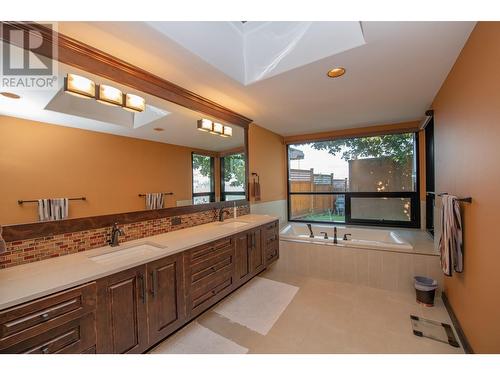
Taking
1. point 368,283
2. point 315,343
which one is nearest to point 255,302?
point 315,343

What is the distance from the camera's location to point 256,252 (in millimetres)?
2844

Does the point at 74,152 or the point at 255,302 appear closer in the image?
the point at 74,152

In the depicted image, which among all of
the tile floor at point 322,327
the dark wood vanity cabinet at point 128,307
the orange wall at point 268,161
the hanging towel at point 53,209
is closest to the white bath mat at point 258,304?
the tile floor at point 322,327

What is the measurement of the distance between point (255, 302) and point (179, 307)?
106cm

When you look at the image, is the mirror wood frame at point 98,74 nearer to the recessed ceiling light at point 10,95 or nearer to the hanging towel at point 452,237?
the recessed ceiling light at point 10,95

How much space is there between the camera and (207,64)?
188cm

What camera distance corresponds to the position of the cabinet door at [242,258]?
8.18 feet

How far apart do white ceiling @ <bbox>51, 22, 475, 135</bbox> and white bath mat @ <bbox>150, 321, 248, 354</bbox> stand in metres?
2.46

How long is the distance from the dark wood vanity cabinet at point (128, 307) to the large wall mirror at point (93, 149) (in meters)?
0.68

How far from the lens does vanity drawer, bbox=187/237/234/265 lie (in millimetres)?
1923

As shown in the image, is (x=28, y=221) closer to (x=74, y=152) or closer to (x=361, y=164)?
(x=74, y=152)

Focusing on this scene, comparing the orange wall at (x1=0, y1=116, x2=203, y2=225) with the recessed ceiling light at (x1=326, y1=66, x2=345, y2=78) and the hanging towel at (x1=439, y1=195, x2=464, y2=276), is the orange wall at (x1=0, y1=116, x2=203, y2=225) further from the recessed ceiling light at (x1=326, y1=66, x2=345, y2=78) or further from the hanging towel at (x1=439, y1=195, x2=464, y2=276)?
the hanging towel at (x1=439, y1=195, x2=464, y2=276)

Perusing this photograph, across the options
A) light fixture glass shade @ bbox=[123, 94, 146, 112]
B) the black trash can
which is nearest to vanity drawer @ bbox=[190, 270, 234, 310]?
light fixture glass shade @ bbox=[123, 94, 146, 112]

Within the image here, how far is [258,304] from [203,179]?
169cm
